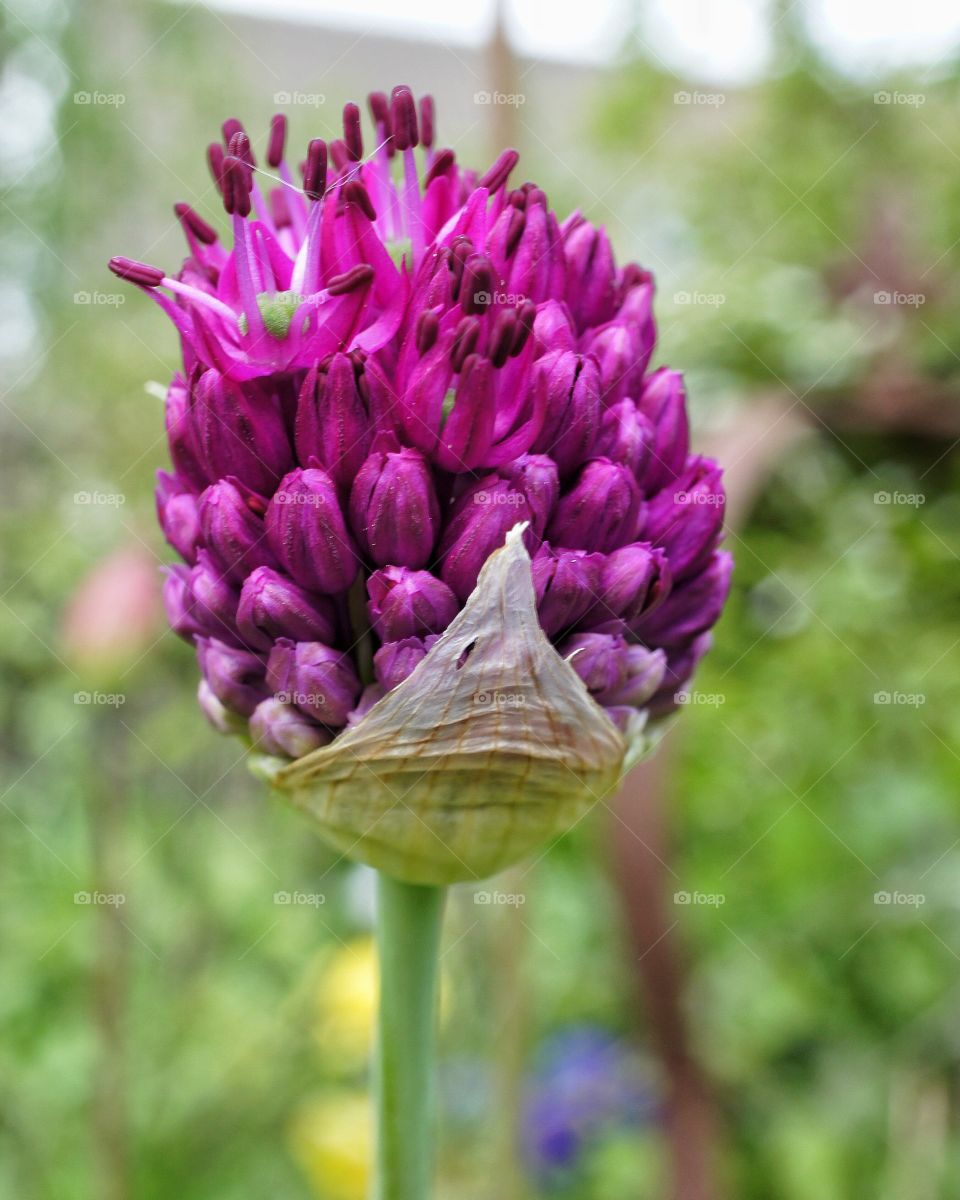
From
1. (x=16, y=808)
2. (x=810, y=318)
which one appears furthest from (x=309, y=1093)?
(x=810, y=318)

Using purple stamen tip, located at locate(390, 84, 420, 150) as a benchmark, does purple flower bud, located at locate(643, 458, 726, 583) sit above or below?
below

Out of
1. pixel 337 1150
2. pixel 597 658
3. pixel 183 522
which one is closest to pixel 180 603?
pixel 183 522

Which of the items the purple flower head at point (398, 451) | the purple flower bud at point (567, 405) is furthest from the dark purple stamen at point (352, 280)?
the purple flower bud at point (567, 405)

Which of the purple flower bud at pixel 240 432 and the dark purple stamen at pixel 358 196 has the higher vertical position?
the dark purple stamen at pixel 358 196

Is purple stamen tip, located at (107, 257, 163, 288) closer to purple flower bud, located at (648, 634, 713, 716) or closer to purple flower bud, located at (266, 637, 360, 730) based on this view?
purple flower bud, located at (266, 637, 360, 730)

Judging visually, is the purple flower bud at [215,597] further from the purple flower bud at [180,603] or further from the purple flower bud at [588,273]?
the purple flower bud at [588,273]

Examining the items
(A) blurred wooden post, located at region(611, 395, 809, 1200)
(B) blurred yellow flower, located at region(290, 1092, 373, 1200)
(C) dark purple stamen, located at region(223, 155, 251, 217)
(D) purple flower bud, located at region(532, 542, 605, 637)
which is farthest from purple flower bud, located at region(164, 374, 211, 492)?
(B) blurred yellow flower, located at region(290, 1092, 373, 1200)

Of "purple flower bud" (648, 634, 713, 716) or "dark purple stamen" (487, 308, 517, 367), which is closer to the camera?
"dark purple stamen" (487, 308, 517, 367)
